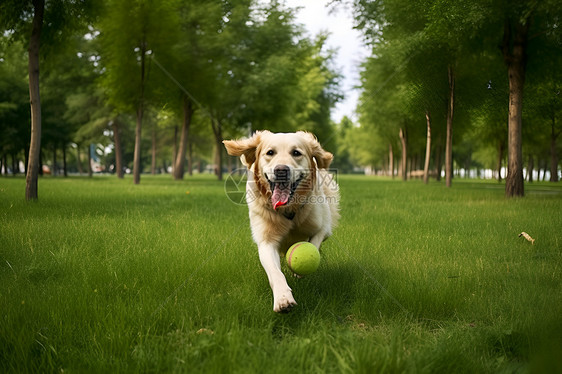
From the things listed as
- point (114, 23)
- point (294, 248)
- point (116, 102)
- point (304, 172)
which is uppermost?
point (114, 23)

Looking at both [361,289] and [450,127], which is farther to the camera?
[450,127]

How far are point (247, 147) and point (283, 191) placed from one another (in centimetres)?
106

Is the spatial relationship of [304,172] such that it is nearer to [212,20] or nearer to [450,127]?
[450,127]

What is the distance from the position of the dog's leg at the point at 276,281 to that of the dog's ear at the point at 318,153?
148cm

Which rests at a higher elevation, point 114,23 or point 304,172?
point 114,23

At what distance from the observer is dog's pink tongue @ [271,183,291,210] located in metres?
4.55

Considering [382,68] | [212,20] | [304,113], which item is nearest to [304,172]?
[382,68]

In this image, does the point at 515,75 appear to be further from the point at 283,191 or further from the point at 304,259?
the point at 304,259

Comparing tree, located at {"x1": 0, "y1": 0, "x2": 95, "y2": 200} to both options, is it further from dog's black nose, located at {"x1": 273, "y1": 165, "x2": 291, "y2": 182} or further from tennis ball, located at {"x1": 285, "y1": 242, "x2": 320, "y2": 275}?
tennis ball, located at {"x1": 285, "y1": 242, "x2": 320, "y2": 275}

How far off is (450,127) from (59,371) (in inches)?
731

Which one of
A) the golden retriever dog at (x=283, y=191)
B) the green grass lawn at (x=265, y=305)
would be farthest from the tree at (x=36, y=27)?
the golden retriever dog at (x=283, y=191)

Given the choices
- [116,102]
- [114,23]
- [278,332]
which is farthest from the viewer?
[116,102]

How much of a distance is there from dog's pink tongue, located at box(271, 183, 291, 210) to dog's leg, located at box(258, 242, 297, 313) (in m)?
0.49

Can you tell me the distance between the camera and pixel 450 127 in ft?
59.5
